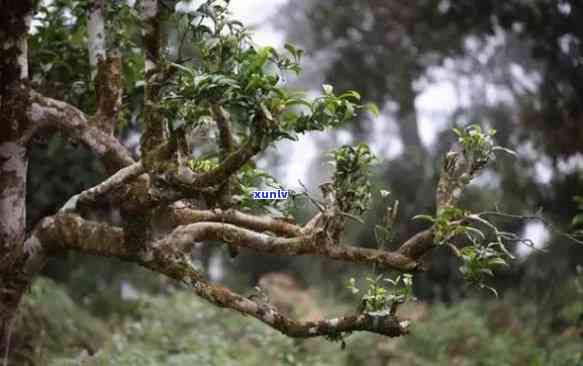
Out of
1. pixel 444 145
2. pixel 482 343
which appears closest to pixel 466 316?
pixel 482 343

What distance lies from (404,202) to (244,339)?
4.37 meters

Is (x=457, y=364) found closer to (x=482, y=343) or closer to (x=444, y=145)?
(x=482, y=343)

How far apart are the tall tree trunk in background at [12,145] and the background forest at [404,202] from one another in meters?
0.41

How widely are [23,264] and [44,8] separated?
1.59m

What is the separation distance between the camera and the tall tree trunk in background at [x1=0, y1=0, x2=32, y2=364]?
3238 millimetres

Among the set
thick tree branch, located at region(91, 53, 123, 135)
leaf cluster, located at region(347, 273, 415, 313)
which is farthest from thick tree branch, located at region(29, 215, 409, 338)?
thick tree branch, located at region(91, 53, 123, 135)

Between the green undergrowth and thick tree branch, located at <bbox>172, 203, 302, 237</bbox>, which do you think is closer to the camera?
thick tree branch, located at <bbox>172, 203, 302, 237</bbox>

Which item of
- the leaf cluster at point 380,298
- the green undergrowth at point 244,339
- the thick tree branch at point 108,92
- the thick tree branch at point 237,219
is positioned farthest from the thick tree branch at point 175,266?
the green undergrowth at point 244,339

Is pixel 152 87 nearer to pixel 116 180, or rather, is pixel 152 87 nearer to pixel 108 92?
pixel 116 180

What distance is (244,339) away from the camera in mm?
7172

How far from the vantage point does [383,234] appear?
308 cm

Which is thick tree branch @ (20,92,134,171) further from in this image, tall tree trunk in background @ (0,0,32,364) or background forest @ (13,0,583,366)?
background forest @ (13,0,583,366)

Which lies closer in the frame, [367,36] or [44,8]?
[44,8]

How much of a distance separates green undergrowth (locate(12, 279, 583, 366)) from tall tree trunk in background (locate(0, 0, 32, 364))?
6.82 feet
